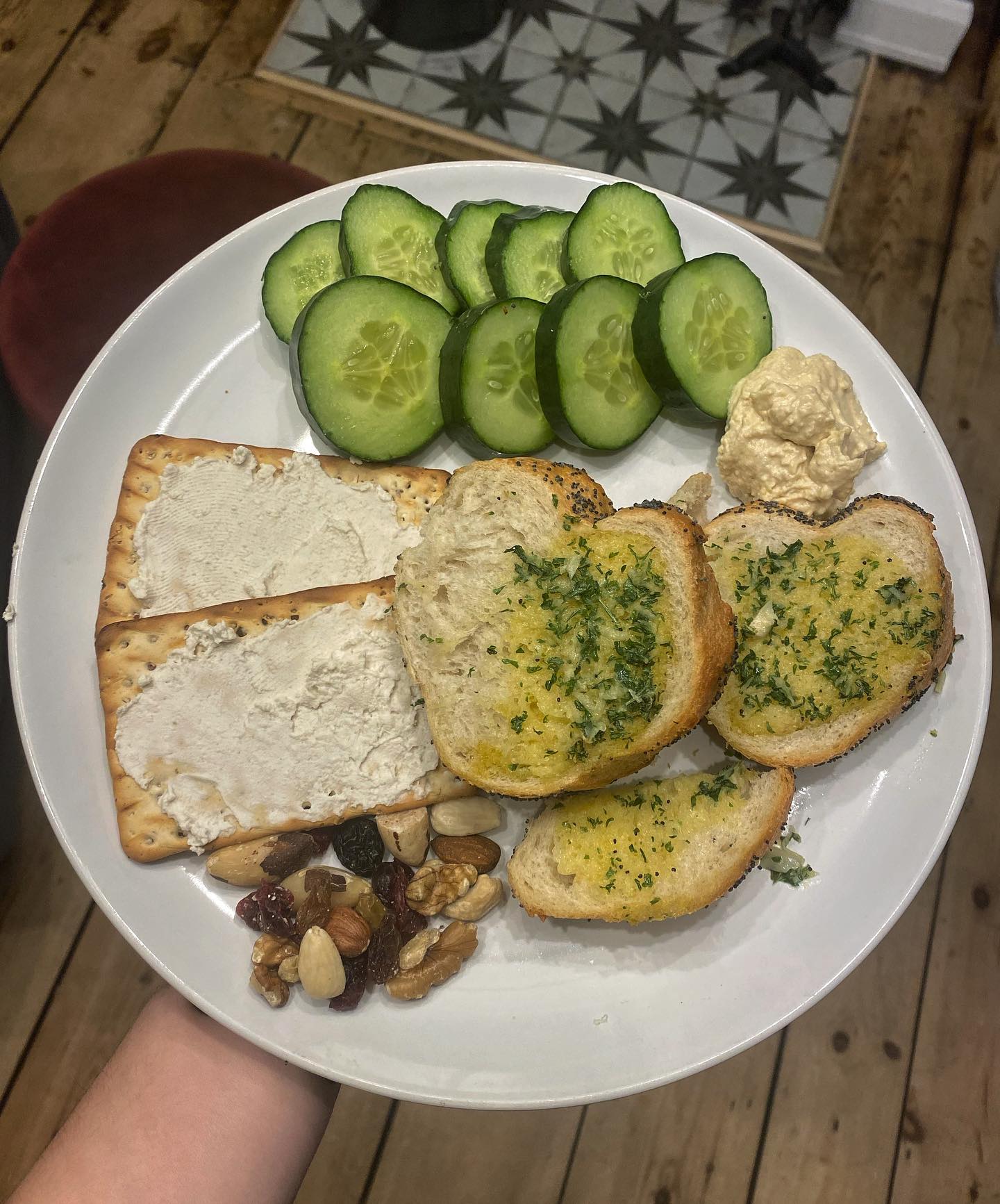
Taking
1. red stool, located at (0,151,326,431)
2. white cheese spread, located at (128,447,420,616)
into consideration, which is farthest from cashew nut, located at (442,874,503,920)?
red stool, located at (0,151,326,431)

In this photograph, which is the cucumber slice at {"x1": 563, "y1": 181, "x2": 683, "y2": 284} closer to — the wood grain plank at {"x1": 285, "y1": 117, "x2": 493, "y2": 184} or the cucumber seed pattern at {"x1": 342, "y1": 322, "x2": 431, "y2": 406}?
the cucumber seed pattern at {"x1": 342, "y1": 322, "x2": 431, "y2": 406}

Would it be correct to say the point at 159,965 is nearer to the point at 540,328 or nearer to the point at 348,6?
the point at 540,328

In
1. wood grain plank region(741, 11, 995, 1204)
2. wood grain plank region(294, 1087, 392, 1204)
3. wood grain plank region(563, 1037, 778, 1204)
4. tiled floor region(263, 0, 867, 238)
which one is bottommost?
wood grain plank region(294, 1087, 392, 1204)

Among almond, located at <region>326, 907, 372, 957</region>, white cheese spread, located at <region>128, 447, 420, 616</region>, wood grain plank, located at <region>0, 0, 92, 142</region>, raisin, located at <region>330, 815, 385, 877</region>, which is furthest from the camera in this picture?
wood grain plank, located at <region>0, 0, 92, 142</region>

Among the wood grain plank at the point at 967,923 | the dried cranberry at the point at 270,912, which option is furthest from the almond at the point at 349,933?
the wood grain plank at the point at 967,923

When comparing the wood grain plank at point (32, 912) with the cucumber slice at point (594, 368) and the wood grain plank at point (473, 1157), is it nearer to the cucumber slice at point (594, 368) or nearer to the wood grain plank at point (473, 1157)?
the wood grain plank at point (473, 1157)

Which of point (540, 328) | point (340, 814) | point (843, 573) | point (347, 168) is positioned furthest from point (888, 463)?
point (347, 168)

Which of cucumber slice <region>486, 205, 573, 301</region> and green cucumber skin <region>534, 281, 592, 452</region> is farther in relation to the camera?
cucumber slice <region>486, 205, 573, 301</region>
